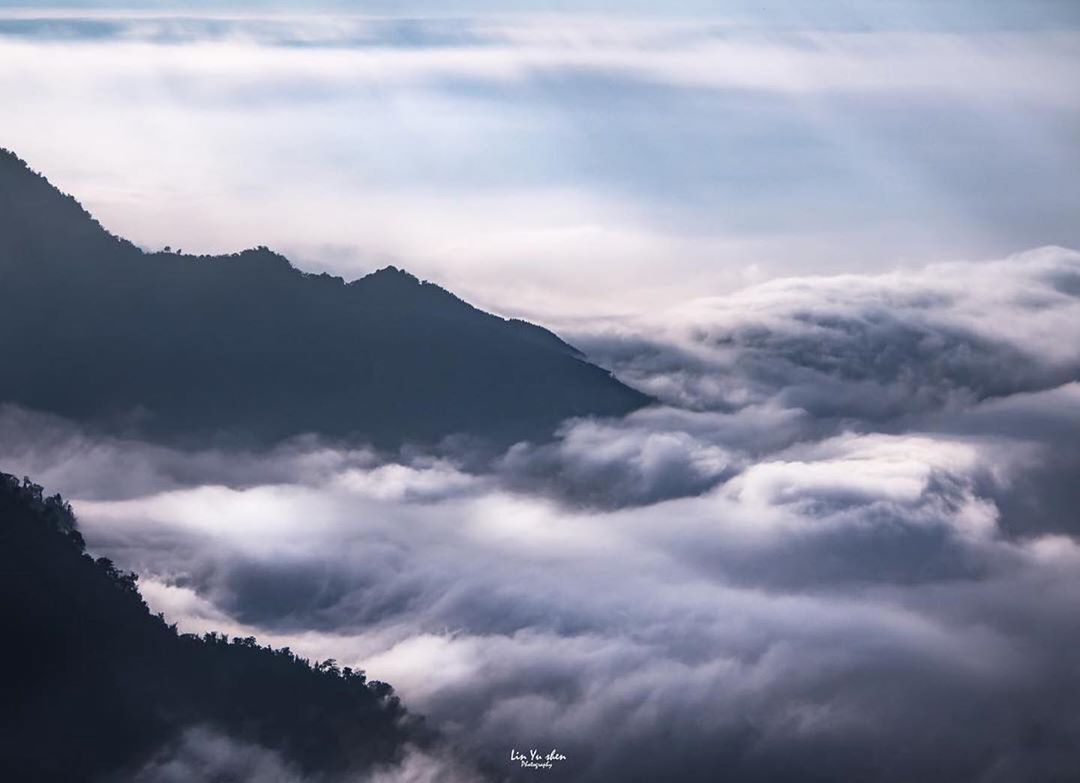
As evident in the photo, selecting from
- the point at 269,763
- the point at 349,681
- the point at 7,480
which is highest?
the point at 7,480

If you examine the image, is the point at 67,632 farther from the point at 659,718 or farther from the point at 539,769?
the point at 659,718

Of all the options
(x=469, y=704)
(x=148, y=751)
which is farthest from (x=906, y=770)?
(x=148, y=751)

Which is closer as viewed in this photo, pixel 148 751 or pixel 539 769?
pixel 148 751
